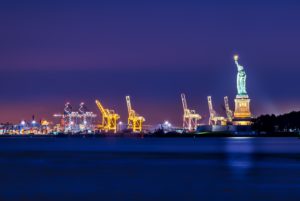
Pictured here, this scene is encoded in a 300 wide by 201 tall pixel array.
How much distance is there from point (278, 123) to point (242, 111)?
18.3m

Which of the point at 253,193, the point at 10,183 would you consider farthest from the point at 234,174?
the point at 10,183

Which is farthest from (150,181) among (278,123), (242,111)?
(278,123)

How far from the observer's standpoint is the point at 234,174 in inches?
1874

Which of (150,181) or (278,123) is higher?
(278,123)

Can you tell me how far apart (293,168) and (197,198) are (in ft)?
66.3

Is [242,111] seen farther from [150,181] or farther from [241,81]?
[150,181]

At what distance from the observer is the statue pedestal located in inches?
6791

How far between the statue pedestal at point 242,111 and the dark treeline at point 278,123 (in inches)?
117

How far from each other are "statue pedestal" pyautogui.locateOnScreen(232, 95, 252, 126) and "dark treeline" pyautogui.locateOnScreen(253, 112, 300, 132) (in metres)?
2.98

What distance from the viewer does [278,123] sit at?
18925 centimetres

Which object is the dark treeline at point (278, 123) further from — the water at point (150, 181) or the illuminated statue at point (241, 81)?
the water at point (150, 181)

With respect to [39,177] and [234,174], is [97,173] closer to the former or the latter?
Answer: [39,177]

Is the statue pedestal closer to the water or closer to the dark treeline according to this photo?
the dark treeline

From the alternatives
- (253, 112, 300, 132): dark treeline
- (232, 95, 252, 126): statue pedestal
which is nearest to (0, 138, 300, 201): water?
(232, 95, 252, 126): statue pedestal
